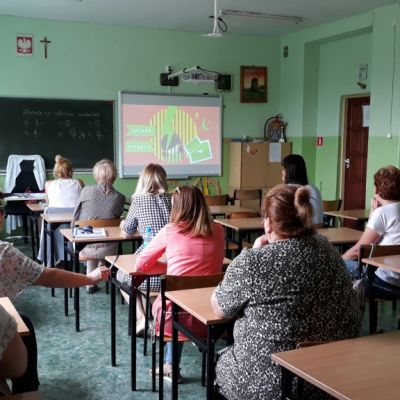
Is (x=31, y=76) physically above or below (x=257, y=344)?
above

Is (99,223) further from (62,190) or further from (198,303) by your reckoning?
(198,303)

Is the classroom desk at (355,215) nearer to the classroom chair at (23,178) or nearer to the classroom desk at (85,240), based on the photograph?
the classroom desk at (85,240)

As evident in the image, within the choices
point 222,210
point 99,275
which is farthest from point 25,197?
point 99,275

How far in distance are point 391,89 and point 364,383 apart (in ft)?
19.3

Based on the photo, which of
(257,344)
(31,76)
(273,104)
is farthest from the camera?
(273,104)

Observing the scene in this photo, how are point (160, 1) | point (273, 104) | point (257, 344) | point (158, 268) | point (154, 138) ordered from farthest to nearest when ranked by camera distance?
point (273, 104) → point (154, 138) → point (160, 1) → point (158, 268) → point (257, 344)

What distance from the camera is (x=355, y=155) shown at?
7980mm

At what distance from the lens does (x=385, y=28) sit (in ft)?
21.9

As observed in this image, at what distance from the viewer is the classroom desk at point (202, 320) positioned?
2.10m

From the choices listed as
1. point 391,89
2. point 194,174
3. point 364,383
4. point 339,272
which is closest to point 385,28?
point 391,89

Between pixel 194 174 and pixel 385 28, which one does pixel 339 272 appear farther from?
pixel 194 174

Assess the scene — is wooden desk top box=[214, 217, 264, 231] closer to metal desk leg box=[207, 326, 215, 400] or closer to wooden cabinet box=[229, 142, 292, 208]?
metal desk leg box=[207, 326, 215, 400]

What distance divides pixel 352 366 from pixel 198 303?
0.80 metres

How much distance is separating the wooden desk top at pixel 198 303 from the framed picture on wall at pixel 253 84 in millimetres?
6450
